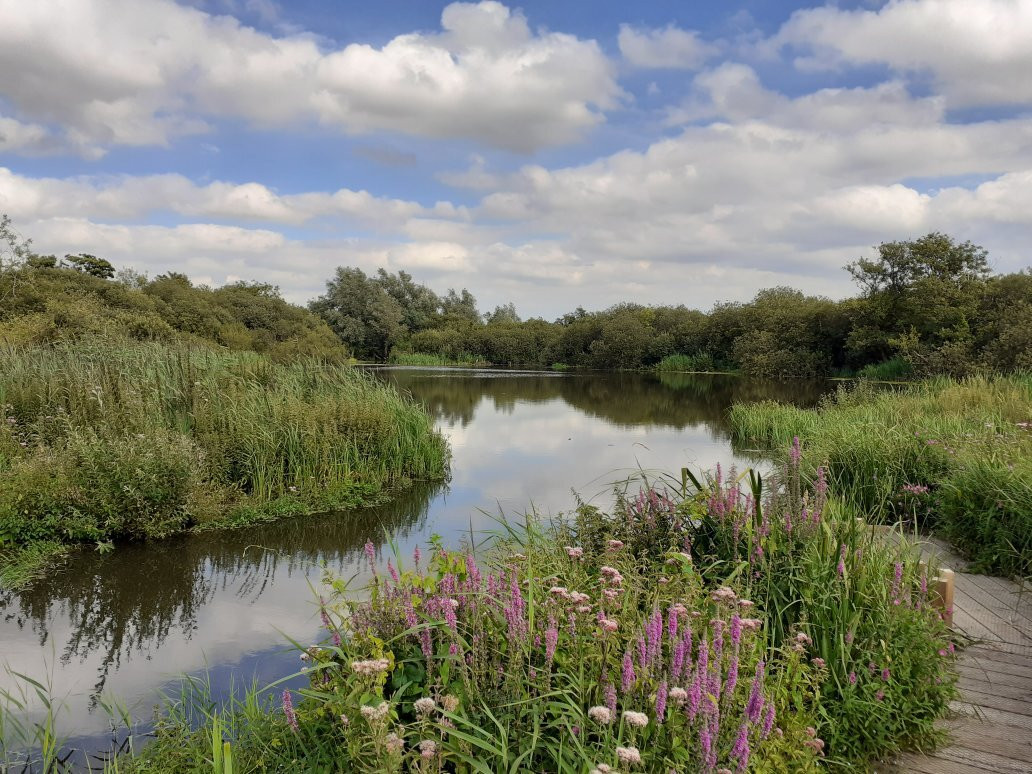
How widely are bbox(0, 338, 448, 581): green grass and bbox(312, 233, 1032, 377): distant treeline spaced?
843 inches

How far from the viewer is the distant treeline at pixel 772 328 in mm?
28797

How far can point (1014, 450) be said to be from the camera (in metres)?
7.00

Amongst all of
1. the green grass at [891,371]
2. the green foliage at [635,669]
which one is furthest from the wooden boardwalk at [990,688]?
the green grass at [891,371]

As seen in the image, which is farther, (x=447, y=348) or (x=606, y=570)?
(x=447, y=348)

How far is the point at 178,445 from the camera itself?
835cm

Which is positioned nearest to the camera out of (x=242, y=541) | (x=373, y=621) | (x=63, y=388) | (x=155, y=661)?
(x=373, y=621)

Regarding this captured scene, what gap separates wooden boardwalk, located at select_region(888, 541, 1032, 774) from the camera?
9.29 feet

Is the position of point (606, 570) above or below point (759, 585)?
above

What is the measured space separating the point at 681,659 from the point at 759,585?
60.6 inches

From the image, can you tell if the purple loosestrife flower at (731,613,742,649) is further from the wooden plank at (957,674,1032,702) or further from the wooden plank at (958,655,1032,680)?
the wooden plank at (958,655,1032,680)

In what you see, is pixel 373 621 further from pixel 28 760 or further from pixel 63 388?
pixel 63 388

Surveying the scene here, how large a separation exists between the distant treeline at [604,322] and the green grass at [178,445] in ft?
28.5

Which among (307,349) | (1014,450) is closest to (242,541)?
(1014,450)

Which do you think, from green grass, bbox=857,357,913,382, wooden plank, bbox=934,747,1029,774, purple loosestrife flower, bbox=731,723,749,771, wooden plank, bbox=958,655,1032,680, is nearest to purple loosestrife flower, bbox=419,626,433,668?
purple loosestrife flower, bbox=731,723,749,771
